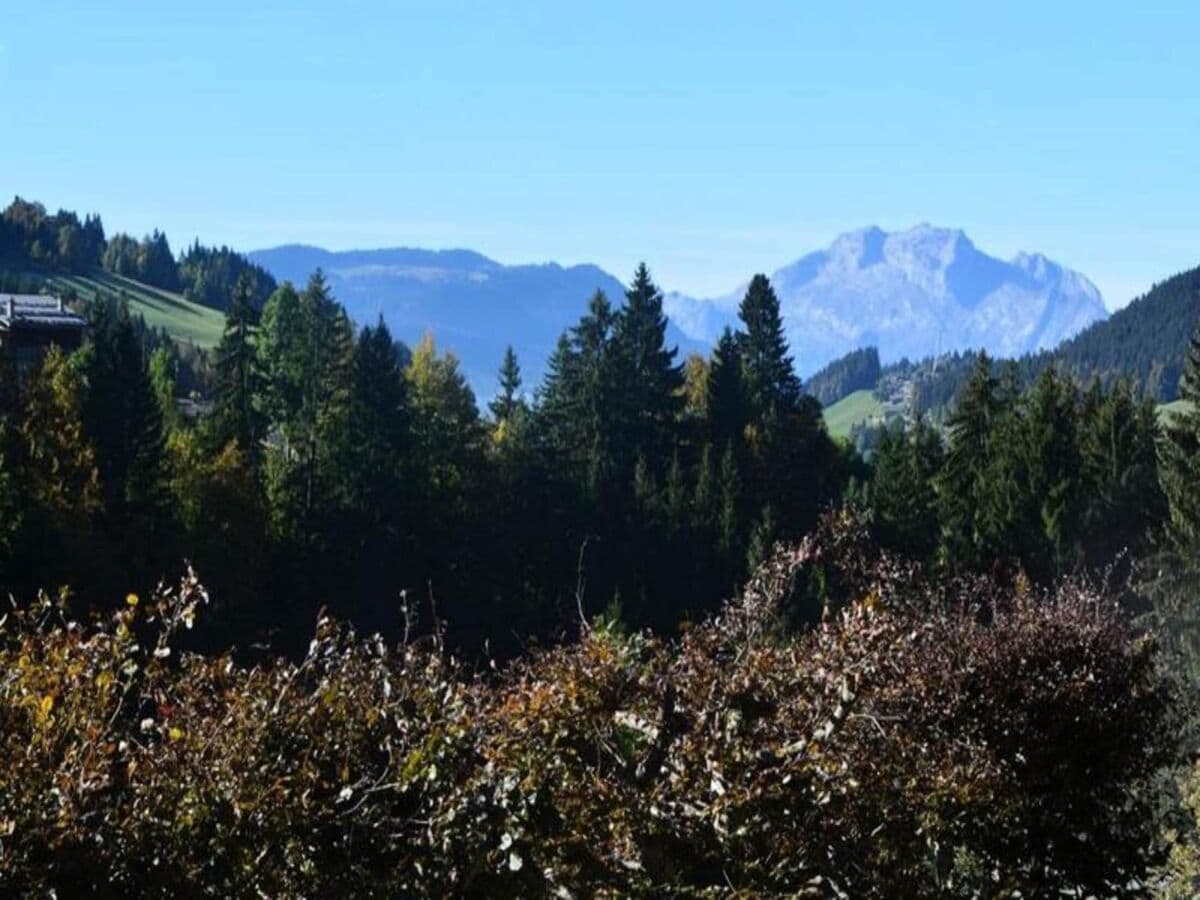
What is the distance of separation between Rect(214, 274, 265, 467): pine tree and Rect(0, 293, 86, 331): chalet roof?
11.2 metres

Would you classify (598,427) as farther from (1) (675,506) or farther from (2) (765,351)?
(2) (765,351)

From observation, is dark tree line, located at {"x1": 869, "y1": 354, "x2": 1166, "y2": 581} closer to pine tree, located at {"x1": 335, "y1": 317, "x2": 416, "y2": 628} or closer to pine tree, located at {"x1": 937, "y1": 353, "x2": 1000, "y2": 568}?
pine tree, located at {"x1": 937, "y1": 353, "x2": 1000, "y2": 568}

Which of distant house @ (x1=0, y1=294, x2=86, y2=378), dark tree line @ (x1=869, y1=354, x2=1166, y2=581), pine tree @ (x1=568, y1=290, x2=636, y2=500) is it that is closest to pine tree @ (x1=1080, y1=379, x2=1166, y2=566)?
dark tree line @ (x1=869, y1=354, x2=1166, y2=581)

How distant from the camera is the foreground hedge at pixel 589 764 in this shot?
18.9 feet

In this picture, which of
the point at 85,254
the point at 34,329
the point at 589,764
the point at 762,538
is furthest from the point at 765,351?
the point at 85,254

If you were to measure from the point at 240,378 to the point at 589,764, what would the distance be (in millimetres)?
49806

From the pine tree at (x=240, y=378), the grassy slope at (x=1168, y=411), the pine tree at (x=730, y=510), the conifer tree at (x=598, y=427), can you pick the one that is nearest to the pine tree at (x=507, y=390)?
the conifer tree at (x=598, y=427)

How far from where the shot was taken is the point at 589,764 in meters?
8.01

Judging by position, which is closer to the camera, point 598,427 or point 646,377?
point 598,427

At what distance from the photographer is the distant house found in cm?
6053

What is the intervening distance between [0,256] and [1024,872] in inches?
6683

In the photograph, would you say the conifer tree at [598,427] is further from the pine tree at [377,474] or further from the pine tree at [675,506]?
the pine tree at [377,474]

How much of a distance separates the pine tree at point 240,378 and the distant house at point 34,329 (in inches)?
318

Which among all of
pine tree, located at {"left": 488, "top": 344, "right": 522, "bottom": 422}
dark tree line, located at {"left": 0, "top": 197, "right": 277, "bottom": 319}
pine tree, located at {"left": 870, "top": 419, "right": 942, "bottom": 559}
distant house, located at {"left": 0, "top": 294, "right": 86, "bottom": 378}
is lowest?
pine tree, located at {"left": 870, "top": 419, "right": 942, "bottom": 559}
